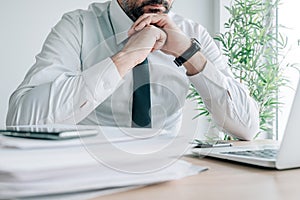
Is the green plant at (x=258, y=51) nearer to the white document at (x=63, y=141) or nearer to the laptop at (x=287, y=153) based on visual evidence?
the laptop at (x=287, y=153)

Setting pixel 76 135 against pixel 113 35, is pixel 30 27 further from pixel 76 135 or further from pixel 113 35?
pixel 76 135

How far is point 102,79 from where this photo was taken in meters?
1.16

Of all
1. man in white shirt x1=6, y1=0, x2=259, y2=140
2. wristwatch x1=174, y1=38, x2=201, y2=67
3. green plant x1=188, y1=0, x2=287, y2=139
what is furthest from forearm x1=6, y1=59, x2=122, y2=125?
green plant x1=188, y1=0, x2=287, y2=139

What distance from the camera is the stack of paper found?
1.31 ft

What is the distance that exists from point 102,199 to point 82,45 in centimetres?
107

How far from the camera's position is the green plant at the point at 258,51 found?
2.55 meters

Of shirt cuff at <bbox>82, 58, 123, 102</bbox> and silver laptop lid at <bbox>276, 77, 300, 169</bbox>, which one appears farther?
shirt cuff at <bbox>82, 58, 123, 102</bbox>

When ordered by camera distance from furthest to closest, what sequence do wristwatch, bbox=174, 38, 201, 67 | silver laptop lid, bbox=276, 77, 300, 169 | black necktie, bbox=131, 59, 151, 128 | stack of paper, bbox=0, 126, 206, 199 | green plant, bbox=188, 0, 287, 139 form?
green plant, bbox=188, 0, 287, 139 < wristwatch, bbox=174, 38, 201, 67 < black necktie, bbox=131, 59, 151, 128 < silver laptop lid, bbox=276, 77, 300, 169 < stack of paper, bbox=0, 126, 206, 199

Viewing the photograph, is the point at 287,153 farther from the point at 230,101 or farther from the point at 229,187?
the point at 230,101

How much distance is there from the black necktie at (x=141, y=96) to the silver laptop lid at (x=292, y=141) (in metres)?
0.30

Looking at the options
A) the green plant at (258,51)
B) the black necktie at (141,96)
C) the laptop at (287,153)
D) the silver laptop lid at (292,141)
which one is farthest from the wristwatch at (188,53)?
the green plant at (258,51)

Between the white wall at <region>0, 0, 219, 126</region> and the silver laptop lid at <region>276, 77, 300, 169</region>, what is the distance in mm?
2078

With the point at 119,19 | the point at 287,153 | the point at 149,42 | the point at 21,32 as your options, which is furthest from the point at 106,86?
the point at 21,32

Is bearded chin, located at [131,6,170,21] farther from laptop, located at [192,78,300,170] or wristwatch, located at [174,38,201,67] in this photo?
laptop, located at [192,78,300,170]
